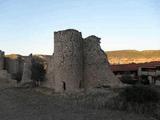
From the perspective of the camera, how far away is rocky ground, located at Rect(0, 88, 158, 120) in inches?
901

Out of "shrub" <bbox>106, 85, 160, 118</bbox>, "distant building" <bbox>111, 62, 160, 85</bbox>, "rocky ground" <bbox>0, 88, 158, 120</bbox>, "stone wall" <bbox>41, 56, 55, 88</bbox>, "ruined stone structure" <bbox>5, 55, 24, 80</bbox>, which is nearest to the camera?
"rocky ground" <bbox>0, 88, 158, 120</bbox>

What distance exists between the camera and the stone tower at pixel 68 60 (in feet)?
109

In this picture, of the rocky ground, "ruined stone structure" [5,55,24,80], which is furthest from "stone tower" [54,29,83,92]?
"ruined stone structure" [5,55,24,80]

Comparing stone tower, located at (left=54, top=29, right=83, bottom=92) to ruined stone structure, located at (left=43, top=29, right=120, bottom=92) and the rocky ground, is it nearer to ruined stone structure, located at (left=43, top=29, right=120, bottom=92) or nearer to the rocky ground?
ruined stone structure, located at (left=43, top=29, right=120, bottom=92)

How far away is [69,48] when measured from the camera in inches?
1319

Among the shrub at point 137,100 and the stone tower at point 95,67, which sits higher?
the stone tower at point 95,67

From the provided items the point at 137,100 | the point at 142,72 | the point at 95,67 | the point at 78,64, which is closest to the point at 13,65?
the point at 142,72

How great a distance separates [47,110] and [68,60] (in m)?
8.40

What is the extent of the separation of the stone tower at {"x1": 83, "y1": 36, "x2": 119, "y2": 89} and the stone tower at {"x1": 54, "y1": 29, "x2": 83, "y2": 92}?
607 mm

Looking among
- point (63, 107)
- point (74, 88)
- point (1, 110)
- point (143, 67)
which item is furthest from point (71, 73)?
point (143, 67)

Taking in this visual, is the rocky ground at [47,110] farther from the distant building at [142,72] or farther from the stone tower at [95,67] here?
the distant building at [142,72]

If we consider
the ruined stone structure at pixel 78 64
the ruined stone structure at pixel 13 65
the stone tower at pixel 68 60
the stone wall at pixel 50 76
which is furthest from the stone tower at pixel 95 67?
the ruined stone structure at pixel 13 65

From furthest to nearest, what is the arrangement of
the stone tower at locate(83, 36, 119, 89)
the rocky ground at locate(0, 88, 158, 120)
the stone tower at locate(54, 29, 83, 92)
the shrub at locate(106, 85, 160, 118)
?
the stone tower at locate(83, 36, 119, 89) → the stone tower at locate(54, 29, 83, 92) → the shrub at locate(106, 85, 160, 118) → the rocky ground at locate(0, 88, 158, 120)

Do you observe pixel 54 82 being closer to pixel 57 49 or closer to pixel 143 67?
pixel 57 49
